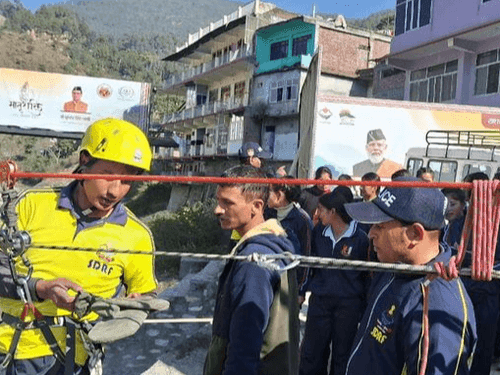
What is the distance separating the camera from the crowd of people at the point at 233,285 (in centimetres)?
172

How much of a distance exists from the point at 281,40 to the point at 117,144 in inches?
1153

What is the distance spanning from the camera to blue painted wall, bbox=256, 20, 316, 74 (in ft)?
92.7

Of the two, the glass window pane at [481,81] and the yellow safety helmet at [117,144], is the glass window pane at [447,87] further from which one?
the yellow safety helmet at [117,144]

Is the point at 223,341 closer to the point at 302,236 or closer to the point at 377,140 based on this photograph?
the point at 302,236

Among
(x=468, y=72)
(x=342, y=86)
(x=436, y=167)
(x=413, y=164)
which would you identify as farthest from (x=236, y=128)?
(x=436, y=167)

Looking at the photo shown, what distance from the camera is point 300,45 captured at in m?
29.0

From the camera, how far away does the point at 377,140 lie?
1025 cm

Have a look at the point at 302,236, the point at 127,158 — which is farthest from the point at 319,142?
the point at 127,158

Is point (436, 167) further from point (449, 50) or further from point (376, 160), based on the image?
point (449, 50)

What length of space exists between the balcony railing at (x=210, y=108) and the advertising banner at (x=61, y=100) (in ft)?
15.1

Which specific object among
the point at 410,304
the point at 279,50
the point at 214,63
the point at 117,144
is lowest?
the point at 410,304

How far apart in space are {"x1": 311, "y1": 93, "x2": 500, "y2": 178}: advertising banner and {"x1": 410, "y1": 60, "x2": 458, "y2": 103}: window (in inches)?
335

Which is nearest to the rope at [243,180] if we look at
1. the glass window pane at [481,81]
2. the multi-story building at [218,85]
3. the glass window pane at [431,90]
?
the glass window pane at [481,81]

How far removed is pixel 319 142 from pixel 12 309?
26.9 ft
